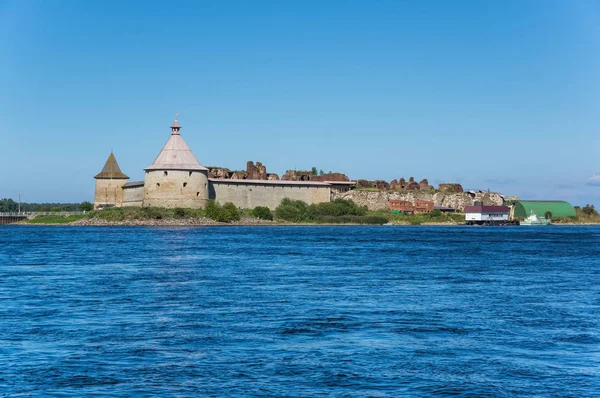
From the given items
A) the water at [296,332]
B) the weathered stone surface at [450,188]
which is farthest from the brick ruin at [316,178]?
the water at [296,332]

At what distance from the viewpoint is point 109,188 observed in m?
74.7

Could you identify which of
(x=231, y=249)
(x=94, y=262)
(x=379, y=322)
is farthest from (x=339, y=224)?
(x=379, y=322)

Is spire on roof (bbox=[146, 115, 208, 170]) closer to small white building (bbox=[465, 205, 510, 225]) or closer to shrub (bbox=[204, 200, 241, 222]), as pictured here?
shrub (bbox=[204, 200, 241, 222])

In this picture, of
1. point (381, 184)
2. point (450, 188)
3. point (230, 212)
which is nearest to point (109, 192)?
point (230, 212)

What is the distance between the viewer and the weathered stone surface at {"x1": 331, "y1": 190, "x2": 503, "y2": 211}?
282ft

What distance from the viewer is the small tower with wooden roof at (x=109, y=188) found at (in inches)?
2936

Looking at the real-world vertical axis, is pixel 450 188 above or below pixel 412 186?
below

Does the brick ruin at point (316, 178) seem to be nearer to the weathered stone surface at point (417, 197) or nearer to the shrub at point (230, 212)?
the weathered stone surface at point (417, 197)

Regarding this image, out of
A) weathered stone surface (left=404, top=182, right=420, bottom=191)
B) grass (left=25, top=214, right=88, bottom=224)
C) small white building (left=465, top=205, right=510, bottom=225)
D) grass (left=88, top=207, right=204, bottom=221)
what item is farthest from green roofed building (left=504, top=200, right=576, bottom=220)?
grass (left=25, top=214, right=88, bottom=224)

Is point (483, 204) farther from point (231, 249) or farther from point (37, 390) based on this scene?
point (37, 390)

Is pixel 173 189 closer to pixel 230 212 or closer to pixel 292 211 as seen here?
pixel 230 212

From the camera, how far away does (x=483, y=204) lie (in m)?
91.9

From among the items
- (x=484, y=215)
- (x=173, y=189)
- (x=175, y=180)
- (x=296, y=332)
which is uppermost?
(x=175, y=180)

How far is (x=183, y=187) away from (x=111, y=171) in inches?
486
